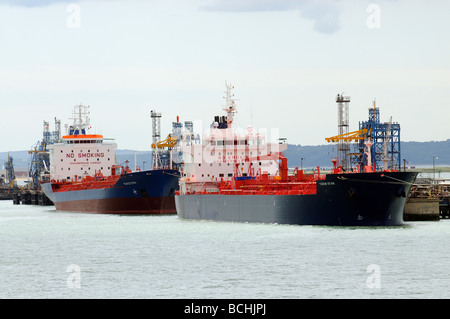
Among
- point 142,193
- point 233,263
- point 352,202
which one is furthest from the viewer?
point 142,193

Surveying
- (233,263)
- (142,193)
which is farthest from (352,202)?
(142,193)

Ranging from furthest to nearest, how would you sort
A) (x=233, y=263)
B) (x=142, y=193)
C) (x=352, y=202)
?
(x=142, y=193) < (x=352, y=202) < (x=233, y=263)

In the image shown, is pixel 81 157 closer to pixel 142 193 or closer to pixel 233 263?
pixel 142 193

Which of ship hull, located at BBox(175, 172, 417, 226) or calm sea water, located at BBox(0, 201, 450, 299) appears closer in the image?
calm sea water, located at BBox(0, 201, 450, 299)

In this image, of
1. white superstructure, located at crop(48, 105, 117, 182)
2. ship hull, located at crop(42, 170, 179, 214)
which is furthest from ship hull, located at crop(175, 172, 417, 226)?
white superstructure, located at crop(48, 105, 117, 182)

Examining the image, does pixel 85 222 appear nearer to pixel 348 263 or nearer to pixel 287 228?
pixel 287 228

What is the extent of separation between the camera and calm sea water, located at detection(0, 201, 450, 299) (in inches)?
1073

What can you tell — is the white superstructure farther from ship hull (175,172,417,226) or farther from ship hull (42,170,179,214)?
ship hull (175,172,417,226)

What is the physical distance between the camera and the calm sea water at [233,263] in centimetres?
2725

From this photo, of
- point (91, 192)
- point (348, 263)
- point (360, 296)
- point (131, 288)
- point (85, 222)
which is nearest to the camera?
point (360, 296)

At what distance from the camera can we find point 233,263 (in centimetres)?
3288

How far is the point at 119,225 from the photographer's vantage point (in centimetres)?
5469
